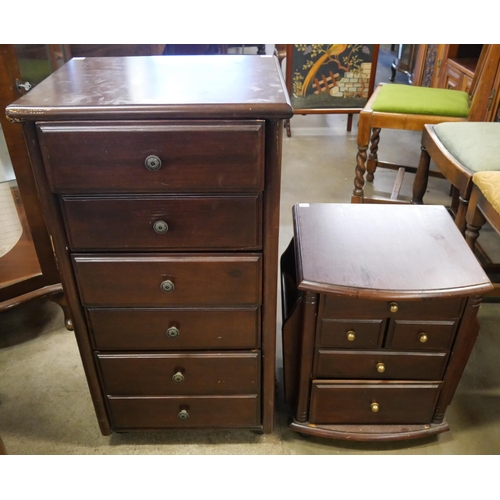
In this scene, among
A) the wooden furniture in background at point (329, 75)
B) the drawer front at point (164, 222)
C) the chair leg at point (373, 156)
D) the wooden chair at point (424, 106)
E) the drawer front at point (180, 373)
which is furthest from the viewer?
the wooden furniture in background at point (329, 75)

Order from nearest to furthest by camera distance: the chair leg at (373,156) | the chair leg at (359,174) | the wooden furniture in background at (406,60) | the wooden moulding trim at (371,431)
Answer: the wooden moulding trim at (371,431)
the chair leg at (359,174)
the chair leg at (373,156)
the wooden furniture in background at (406,60)

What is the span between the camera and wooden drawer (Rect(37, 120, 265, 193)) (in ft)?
2.74

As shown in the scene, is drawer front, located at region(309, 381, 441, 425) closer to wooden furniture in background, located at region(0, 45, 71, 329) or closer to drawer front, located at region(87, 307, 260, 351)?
drawer front, located at region(87, 307, 260, 351)

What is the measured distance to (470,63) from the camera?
288cm

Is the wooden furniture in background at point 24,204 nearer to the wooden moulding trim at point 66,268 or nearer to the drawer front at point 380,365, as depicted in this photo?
the wooden moulding trim at point 66,268

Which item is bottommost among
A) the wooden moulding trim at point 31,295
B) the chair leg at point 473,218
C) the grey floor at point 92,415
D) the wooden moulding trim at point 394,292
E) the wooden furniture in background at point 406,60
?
the grey floor at point 92,415

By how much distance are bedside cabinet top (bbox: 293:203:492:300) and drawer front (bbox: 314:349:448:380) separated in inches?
8.0

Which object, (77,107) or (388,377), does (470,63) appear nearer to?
(388,377)

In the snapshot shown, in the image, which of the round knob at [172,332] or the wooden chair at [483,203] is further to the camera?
the wooden chair at [483,203]

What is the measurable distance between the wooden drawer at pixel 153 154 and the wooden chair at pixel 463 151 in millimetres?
1023

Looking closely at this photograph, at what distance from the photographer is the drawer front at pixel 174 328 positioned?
42.2 inches

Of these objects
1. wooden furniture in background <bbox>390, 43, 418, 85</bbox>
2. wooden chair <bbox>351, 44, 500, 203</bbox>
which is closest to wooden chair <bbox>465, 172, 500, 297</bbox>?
wooden chair <bbox>351, 44, 500, 203</bbox>

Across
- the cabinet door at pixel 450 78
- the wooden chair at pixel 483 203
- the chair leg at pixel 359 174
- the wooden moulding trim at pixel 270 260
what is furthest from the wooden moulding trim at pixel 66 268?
the cabinet door at pixel 450 78
